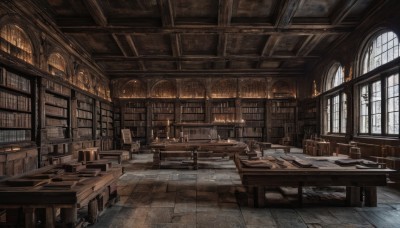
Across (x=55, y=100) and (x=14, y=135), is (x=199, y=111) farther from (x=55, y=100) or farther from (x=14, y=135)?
(x=14, y=135)

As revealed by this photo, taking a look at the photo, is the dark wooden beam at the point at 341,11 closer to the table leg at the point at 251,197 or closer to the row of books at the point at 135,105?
the table leg at the point at 251,197

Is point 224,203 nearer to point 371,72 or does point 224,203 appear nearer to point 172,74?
point 371,72

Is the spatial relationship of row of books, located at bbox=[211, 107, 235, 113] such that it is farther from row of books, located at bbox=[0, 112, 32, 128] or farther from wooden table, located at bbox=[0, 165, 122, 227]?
wooden table, located at bbox=[0, 165, 122, 227]

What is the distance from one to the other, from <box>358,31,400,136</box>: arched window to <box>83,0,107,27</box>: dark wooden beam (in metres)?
7.20

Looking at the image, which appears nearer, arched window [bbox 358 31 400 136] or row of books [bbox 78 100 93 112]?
arched window [bbox 358 31 400 136]

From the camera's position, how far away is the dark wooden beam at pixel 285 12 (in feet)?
19.1

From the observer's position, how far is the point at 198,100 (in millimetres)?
12109

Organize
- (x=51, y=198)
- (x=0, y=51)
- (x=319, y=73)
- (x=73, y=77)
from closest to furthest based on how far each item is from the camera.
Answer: (x=51, y=198) → (x=0, y=51) → (x=73, y=77) → (x=319, y=73)

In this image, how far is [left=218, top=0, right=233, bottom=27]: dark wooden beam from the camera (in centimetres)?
585

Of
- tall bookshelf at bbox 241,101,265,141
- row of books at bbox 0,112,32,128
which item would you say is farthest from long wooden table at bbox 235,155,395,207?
tall bookshelf at bbox 241,101,265,141

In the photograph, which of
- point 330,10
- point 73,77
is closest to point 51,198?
point 73,77

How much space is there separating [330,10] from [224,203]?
5.92 m

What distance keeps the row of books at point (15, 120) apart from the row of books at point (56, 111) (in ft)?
2.99

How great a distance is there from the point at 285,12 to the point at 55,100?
6.75m
